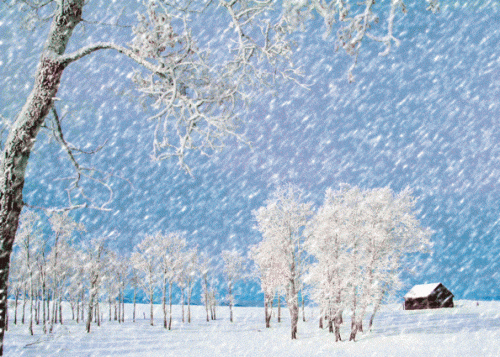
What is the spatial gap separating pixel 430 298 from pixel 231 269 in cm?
3614

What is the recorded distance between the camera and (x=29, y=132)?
3.79 meters

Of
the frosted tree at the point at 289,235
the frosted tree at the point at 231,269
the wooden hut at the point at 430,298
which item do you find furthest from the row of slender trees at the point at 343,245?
the wooden hut at the point at 430,298

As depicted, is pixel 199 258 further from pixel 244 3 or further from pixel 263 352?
pixel 244 3

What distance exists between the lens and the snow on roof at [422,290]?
57531 mm

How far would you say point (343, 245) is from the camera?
2372 centimetres

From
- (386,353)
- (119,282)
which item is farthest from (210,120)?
(119,282)

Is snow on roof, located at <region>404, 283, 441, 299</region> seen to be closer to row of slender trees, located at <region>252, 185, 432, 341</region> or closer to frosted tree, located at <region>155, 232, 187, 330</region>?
row of slender trees, located at <region>252, 185, 432, 341</region>

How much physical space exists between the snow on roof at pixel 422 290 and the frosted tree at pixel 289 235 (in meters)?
43.8

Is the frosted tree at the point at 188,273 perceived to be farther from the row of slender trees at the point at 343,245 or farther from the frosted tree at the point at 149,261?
the row of slender trees at the point at 343,245

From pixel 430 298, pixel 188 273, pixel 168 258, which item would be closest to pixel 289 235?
pixel 168 258

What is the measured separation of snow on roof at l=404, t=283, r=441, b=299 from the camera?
5753cm

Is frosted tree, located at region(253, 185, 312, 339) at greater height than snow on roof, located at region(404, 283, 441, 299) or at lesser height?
greater

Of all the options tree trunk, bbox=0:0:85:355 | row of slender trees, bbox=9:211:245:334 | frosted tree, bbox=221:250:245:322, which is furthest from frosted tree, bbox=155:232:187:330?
tree trunk, bbox=0:0:85:355

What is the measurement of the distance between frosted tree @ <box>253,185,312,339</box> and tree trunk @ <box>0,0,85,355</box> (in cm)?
2213
